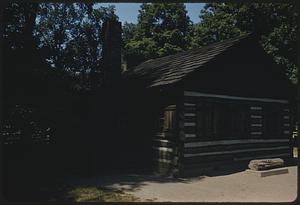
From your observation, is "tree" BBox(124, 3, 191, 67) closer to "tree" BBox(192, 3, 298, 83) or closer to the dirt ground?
"tree" BBox(192, 3, 298, 83)

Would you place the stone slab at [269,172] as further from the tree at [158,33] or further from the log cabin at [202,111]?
the tree at [158,33]

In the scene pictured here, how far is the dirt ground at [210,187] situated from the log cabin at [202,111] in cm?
128

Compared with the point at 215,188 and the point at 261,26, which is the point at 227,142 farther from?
the point at 261,26

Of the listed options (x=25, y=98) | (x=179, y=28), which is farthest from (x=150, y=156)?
(x=179, y=28)

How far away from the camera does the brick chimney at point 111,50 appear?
20391 mm

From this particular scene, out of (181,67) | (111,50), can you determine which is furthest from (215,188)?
(111,50)

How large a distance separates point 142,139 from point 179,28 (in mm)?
26329

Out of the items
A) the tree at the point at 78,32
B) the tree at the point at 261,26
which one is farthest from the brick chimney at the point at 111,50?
the tree at the point at 261,26

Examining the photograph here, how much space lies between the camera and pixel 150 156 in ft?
51.2

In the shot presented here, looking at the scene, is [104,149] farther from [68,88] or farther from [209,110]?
[209,110]

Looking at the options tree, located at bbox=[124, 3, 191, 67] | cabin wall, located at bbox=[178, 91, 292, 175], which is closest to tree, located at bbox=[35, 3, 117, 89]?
tree, located at bbox=[124, 3, 191, 67]

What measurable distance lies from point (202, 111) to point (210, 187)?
12.0ft

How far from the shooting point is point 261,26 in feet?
108

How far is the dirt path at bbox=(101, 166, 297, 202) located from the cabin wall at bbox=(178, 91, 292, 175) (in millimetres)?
1175
